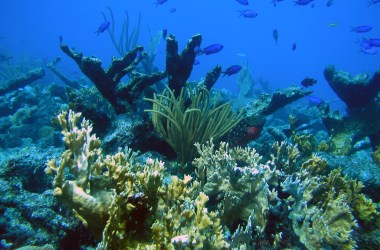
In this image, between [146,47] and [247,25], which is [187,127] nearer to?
[146,47]

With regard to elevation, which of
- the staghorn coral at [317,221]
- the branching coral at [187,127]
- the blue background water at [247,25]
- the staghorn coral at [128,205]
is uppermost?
the blue background water at [247,25]

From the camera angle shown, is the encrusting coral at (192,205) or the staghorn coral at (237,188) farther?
the staghorn coral at (237,188)

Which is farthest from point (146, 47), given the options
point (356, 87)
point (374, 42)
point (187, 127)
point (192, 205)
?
point (192, 205)

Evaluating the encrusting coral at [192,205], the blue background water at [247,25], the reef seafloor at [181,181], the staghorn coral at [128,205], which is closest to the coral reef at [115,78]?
the reef seafloor at [181,181]

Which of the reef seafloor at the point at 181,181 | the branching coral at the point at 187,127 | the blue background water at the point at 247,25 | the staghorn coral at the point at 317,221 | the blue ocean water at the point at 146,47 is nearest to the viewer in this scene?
the reef seafloor at the point at 181,181

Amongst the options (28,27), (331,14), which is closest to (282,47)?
(331,14)

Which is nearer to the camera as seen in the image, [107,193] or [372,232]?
[107,193]

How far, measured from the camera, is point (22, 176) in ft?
11.6

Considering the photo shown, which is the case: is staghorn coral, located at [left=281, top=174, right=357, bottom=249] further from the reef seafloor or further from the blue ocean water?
the blue ocean water

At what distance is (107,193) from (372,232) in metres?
3.42

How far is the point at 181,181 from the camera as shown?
221cm

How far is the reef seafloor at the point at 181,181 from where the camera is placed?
79.3 inches

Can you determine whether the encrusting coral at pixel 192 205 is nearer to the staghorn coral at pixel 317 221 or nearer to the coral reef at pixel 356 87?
the staghorn coral at pixel 317 221

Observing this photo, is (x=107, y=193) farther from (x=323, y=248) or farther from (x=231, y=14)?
(x=231, y=14)
